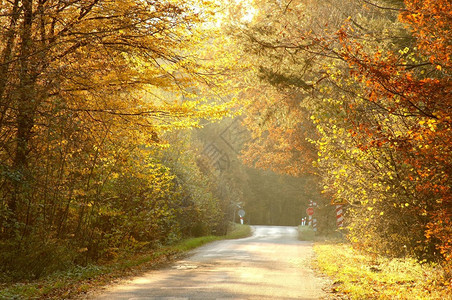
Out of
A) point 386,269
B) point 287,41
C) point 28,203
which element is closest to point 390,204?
point 386,269

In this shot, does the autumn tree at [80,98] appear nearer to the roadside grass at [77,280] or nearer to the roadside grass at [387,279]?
the roadside grass at [77,280]

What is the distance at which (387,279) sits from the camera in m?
10.1

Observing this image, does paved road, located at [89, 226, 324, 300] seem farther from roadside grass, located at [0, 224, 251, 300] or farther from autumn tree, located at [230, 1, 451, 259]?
autumn tree, located at [230, 1, 451, 259]

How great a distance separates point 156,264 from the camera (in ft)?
46.2

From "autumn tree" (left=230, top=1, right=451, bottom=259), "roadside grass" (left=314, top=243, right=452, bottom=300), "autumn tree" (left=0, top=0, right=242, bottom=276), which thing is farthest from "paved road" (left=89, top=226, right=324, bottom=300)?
"autumn tree" (left=230, top=1, right=451, bottom=259)

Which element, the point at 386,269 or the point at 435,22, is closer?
the point at 435,22

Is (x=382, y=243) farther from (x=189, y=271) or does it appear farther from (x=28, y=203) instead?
(x=28, y=203)

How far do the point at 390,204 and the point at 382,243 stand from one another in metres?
1.71

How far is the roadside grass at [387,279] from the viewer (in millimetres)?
8539

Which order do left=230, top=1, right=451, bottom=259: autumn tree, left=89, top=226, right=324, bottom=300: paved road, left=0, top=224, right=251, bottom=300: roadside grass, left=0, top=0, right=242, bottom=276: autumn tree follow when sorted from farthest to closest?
left=0, top=0, right=242, bottom=276: autumn tree → left=89, top=226, right=324, bottom=300: paved road → left=0, top=224, right=251, bottom=300: roadside grass → left=230, top=1, right=451, bottom=259: autumn tree

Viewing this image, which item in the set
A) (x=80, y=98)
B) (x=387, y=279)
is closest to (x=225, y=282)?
(x=387, y=279)

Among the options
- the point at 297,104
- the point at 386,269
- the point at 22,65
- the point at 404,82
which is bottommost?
the point at 386,269

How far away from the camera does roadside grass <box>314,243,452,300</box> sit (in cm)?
854

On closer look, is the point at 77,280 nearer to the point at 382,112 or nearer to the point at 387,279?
the point at 387,279
